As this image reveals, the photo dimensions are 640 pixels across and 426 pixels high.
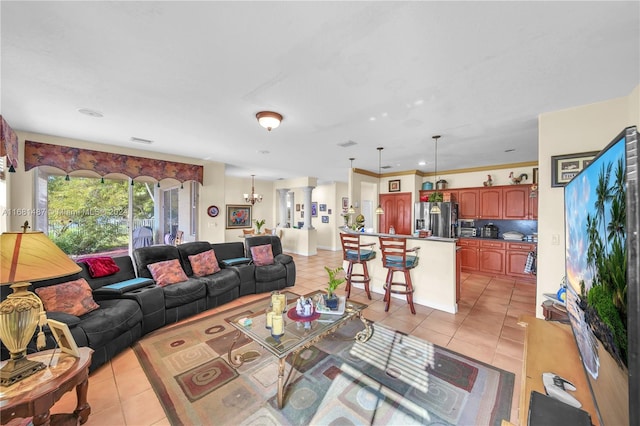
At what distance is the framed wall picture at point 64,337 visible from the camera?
1506mm

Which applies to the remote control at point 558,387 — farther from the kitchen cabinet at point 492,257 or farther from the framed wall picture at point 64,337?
the kitchen cabinet at point 492,257

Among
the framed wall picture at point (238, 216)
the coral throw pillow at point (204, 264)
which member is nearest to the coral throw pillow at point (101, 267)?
the coral throw pillow at point (204, 264)

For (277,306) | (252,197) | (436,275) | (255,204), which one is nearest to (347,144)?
(436,275)

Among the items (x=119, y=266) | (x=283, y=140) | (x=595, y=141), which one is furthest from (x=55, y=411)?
(x=595, y=141)

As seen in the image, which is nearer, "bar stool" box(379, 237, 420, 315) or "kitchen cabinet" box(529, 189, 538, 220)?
"bar stool" box(379, 237, 420, 315)

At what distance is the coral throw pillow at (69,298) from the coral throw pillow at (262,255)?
6.93 feet

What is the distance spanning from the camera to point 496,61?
1.78 m

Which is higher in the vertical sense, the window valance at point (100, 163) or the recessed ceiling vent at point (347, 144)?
the recessed ceiling vent at point (347, 144)

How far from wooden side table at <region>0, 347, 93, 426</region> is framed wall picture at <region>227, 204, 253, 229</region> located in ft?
21.3

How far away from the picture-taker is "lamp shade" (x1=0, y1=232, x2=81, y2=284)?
1.25 metres

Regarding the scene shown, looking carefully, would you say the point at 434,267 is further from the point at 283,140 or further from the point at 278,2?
the point at 278,2

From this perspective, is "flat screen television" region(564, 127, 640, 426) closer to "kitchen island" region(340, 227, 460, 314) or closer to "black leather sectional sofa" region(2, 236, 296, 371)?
"kitchen island" region(340, 227, 460, 314)

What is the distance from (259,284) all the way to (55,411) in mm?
2493

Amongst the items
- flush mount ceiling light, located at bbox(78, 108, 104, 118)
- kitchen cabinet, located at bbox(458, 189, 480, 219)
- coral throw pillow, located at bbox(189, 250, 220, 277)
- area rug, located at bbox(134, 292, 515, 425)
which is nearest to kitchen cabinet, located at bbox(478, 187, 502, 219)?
kitchen cabinet, located at bbox(458, 189, 480, 219)
